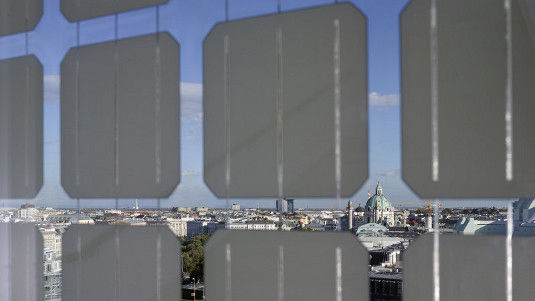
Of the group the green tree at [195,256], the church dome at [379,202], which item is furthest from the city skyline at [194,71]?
the green tree at [195,256]

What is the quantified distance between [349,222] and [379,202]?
0.12m

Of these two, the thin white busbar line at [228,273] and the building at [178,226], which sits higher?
the building at [178,226]

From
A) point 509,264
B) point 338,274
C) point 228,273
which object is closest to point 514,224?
point 509,264

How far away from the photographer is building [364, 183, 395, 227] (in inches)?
63.9

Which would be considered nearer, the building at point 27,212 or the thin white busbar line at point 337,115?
the thin white busbar line at point 337,115

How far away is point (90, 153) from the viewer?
87.9 inches

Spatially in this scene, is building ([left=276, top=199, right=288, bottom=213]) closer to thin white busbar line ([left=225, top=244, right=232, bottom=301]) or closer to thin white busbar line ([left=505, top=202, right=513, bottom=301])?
thin white busbar line ([left=225, top=244, right=232, bottom=301])

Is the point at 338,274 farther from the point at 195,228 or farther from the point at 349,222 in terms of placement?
the point at 195,228

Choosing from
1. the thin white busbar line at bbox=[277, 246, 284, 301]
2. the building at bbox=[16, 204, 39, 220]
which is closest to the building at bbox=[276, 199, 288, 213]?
the thin white busbar line at bbox=[277, 246, 284, 301]

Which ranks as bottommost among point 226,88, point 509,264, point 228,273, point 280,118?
point 228,273

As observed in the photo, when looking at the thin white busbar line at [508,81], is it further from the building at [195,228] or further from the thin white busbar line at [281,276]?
the building at [195,228]

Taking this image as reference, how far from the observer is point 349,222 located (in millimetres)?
1669

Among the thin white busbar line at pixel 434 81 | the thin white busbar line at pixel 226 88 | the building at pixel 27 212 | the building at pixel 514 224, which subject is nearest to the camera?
the building at pixel 514 224

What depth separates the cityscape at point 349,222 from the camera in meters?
1.51
